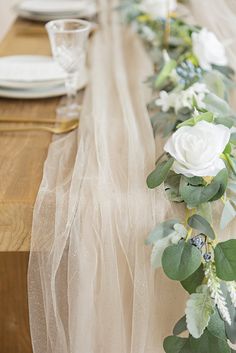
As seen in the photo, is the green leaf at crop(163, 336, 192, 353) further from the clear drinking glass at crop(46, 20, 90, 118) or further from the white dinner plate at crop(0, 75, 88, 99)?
the white dinner plate at crop(0, 75, 88, 99)

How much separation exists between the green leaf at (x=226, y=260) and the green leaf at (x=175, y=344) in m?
0.11

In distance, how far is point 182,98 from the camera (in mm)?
1149

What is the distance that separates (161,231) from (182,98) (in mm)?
399

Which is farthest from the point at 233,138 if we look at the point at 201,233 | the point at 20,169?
the point at 20,169

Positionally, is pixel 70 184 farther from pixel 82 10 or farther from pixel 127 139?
pixel 82 10

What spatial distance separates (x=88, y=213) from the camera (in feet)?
3.02

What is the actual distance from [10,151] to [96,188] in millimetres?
272

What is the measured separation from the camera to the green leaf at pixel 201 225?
0.80m

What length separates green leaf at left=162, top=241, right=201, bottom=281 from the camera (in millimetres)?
778

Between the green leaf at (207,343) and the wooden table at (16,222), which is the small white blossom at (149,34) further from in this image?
the green leaf at (207,343)

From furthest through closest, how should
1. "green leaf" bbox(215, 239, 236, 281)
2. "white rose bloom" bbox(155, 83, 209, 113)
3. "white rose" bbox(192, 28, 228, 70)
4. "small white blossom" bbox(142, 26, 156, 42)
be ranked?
"small white blossom" bbox(142, 26, 156, 42), "white rose" bbox(192, 28, 228, 70), "white rose bloom" bbox(155, 83, 209, 113), "green leaf" bbox(215, 239, 236, 281)

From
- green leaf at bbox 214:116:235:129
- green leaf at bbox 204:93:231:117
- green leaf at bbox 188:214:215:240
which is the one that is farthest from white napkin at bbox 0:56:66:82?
green leaf at bbox 188:214:215:240

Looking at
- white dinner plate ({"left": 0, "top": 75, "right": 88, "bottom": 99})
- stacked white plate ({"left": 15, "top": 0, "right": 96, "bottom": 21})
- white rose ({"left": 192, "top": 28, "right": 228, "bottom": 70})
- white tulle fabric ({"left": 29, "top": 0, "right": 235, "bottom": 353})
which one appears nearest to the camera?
white tulle fabric ({"left": 29, "top": 0, "right": 235, "bottom": 353})

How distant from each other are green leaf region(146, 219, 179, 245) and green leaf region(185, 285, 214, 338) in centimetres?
8
